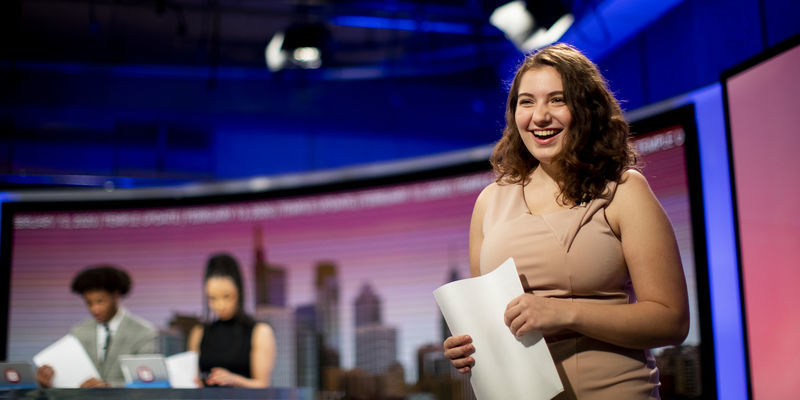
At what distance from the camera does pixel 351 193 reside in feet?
16.9

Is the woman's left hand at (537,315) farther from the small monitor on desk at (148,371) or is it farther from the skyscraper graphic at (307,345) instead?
the skyscraper graphic at (307,345)

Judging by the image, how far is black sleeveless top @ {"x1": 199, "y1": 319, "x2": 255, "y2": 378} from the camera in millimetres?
3604

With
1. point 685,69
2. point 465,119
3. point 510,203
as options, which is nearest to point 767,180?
point 685,69

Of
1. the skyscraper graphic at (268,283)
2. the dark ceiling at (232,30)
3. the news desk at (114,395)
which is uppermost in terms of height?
the dark ceiling at (232,30)

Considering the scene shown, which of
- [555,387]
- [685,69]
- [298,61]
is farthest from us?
[298,61]

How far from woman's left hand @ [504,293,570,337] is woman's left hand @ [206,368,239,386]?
8.39 ft

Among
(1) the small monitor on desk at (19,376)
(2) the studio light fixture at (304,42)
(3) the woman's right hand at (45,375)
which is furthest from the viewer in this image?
(2) the studio light fixture at (304,42)

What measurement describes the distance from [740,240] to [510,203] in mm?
2115

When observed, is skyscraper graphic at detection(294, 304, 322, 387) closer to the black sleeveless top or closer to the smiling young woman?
the black sleeveless top

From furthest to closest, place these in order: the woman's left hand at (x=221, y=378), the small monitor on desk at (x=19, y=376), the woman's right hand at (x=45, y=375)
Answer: the woman's left hand at (x=221, y=378), the woman's right hand at (x=45, y=375), the small monitor on desk at (x=19, y=376)

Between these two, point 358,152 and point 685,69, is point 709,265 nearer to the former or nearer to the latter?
point 685,69

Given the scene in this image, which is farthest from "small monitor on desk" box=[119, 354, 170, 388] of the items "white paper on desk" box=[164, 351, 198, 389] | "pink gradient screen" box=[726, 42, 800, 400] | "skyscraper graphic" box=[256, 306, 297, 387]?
"pink gradient screen" box=[726, 42, 800, 400]

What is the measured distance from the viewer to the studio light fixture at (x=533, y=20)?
409cm

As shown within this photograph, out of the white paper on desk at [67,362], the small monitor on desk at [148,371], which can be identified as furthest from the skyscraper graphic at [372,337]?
the white paper on desk at [67,362]
